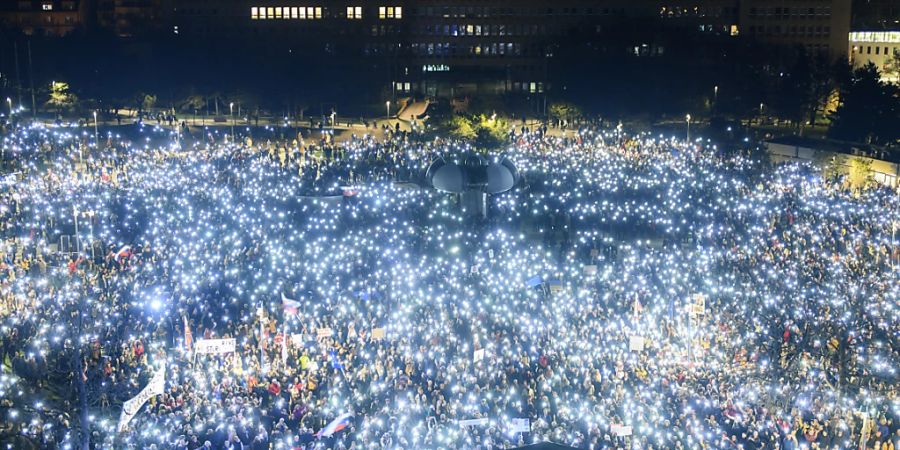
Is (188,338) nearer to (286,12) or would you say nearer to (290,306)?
(290,306)

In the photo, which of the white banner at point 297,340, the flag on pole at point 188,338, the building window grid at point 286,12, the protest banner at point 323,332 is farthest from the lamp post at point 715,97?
the flag on pole at point 188,338

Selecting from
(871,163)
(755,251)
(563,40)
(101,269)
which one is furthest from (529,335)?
(563,40)

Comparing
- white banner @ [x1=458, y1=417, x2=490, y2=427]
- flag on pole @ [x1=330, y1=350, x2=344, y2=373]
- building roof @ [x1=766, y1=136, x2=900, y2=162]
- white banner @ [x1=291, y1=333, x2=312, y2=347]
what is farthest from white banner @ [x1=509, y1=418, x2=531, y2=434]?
building roof @ [x1=766, y1=136, x2=900, y2=162]

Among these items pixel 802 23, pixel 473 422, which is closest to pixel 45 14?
pixel 802 23

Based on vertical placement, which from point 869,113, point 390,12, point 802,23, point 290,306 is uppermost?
point 390,12

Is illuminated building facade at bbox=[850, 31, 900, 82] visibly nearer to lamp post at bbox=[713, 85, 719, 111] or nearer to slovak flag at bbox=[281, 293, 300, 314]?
lamp post at bbox=[713, 85, 719, 111]

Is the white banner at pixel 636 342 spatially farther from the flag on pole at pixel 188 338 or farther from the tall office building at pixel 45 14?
the tall office building at pixel 45 14
